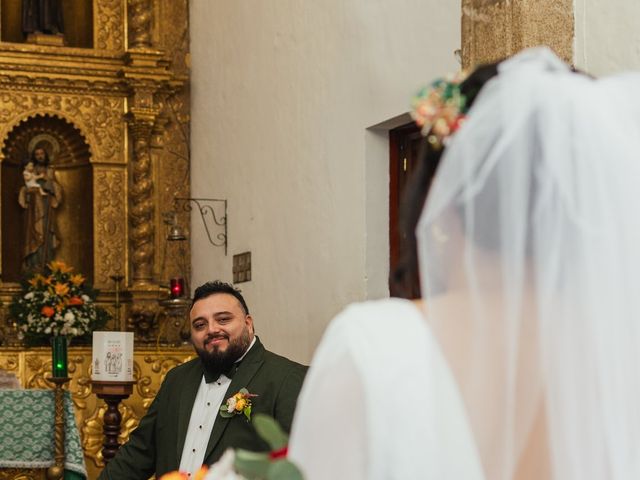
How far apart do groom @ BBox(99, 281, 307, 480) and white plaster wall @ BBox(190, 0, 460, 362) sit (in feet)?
5.63

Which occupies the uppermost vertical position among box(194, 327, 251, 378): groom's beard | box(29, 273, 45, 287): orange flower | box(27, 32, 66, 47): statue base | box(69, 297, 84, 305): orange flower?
box(27, 32, 66, 47): statue base

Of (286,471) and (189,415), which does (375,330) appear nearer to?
(286,471)

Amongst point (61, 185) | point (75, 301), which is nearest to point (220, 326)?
point (75, 301)

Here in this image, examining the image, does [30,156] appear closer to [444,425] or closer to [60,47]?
[60,47]

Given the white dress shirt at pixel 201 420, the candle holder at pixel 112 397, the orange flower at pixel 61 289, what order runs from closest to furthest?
the white dress shirt at pixel 201 420
the candle holder at pixel 112 397
the orange flower at pixel 61 289

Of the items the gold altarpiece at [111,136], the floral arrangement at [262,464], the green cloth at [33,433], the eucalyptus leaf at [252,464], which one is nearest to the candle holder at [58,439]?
the green cloth at [33,433]

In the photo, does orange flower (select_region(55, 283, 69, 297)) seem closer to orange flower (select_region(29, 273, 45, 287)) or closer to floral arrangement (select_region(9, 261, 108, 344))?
floral arrangement (select_region(9, 261, 108, 344))

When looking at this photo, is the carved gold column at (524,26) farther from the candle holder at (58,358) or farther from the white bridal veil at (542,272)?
the candle holder at (58,358)

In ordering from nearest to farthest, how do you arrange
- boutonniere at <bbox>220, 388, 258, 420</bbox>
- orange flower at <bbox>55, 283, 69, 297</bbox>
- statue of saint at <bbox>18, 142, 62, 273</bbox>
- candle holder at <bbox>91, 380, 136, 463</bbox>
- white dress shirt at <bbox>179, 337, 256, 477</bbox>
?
boutonniere at <bbox>220, 388, 258, 420</bbox>
white dress shirt at <bbox>179, 337, 256, 477</bbox>
candle holder at <bbox>91, 380, 136, 463</bbox>
orange flower at <bbox>55, 283, 69, 297</bbox>
statue of saint at <bbox>18, 142, 62, 273</bbox>

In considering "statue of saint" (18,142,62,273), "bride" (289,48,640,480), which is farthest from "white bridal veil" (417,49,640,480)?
"statue of saint" (18,142,62,273)

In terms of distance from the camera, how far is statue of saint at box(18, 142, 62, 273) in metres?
10.4

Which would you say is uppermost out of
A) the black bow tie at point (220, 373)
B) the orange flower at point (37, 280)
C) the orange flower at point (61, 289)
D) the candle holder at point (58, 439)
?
the orange flower at point (37, 280)

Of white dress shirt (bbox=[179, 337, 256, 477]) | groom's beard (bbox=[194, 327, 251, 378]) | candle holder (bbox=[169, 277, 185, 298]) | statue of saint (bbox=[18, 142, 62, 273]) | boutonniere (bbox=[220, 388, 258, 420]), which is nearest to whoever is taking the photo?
boutonniere (bbox=[220, 388, 258, 420])

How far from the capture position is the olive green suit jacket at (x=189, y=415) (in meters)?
5.37
